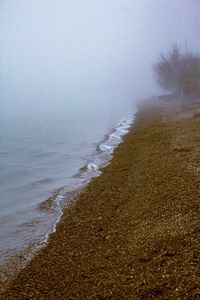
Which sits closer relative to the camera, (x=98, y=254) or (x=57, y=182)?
(x=98, y=254)

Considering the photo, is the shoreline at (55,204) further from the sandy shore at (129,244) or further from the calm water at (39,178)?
the sandy shore at (129,244)

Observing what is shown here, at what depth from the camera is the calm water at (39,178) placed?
13648mm

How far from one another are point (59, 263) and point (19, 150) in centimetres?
2476

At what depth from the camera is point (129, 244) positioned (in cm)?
1004

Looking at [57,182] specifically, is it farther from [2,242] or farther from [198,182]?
[198,182]

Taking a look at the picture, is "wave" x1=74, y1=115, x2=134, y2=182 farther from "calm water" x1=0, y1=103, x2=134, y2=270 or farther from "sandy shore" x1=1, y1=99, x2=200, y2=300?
"sandy shore" x1=1, y1=99, x2=200, y2=300


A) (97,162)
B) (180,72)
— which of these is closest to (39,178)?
(97,162)

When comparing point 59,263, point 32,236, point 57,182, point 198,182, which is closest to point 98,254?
point 59,263

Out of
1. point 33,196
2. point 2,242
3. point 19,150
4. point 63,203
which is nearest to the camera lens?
point 2,242

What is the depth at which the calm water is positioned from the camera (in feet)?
44.8

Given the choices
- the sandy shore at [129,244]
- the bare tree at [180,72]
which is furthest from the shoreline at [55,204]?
the bare tree at [180,72]

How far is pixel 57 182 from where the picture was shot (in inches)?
804

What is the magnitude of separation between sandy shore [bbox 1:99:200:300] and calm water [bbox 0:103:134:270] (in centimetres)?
107

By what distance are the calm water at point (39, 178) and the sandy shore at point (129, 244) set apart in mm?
1065
